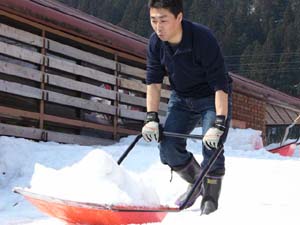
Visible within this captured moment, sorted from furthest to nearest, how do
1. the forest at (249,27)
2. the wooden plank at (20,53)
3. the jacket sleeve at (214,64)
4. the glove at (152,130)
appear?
the forest at (249,27), the wooden plank at (20,53), the glove at (152,130), the jacket sleeve at (214,64)

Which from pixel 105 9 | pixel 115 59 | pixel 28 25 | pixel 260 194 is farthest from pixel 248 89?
pixel 105 9

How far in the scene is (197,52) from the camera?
3.65 meters

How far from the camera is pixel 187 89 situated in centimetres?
393

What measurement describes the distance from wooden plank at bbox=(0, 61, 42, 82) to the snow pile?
489 centimetres

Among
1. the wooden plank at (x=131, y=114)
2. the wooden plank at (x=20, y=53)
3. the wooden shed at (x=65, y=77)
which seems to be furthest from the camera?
the wooden plank at (x=131, y=114)

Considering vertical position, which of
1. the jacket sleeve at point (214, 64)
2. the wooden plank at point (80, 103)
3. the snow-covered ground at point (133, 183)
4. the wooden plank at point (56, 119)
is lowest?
the snow-covered ground at point (133, 183)

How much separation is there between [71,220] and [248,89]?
482 inches

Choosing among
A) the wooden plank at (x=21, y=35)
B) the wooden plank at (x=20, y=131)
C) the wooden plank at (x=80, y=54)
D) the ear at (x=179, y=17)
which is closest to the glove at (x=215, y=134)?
the ear at (x=179, y=17)

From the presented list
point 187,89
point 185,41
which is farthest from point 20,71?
point 185,41

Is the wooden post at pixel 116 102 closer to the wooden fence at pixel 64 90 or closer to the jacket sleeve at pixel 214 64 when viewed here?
the wooden fence at pixel 64 90

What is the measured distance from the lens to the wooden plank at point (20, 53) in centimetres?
800

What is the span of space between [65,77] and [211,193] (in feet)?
19.8

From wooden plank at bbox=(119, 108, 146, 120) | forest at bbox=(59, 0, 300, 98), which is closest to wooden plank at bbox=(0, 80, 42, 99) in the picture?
wooden plank at bbox=(119, 108, 146, 120)

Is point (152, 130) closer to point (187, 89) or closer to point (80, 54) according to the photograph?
point (187, 89)
